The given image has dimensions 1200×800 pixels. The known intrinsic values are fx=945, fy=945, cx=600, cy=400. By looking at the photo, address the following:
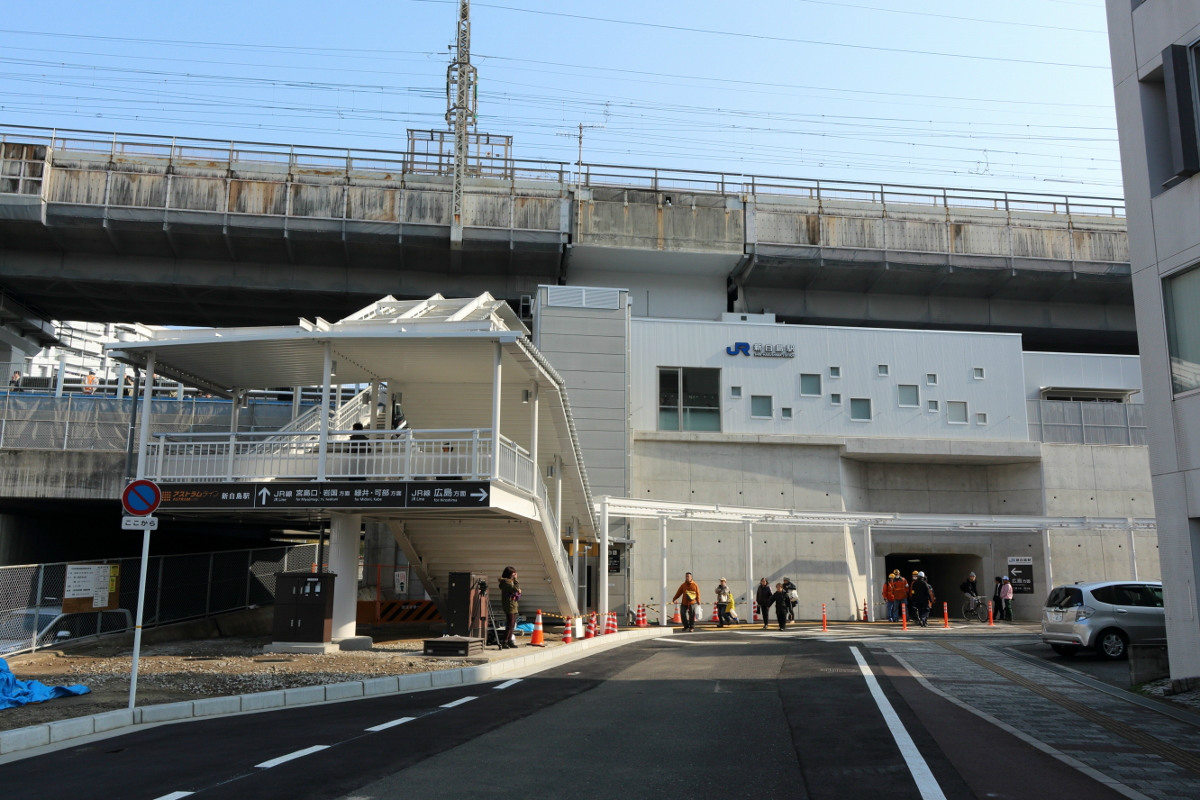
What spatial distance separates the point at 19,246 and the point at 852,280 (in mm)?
32086

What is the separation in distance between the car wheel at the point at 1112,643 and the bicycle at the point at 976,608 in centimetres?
1578

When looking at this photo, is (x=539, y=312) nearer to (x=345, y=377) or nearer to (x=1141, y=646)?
(x=345, y=377)

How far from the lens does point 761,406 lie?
110 feet

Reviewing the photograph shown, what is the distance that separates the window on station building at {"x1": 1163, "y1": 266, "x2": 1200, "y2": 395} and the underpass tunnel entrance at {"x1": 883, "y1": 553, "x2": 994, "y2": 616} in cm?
2130

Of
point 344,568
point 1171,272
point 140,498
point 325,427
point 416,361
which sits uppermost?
point 1171,272

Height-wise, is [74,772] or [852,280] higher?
[852,280]

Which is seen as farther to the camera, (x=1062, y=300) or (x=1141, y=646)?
(x=1062, y=300)

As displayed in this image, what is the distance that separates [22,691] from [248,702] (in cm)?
256

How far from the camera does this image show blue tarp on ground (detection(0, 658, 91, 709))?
35.9 feet

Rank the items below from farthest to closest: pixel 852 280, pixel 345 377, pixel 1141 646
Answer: pixel 852 280 < pixel 345 377 < pixel 1141 646

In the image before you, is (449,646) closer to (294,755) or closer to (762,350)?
(294,755)

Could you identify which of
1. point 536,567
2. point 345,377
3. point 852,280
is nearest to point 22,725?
point 345,377

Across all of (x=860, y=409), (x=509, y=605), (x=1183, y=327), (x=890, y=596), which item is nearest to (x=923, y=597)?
(x=890, y=596)

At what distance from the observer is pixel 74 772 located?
25.6 ft
